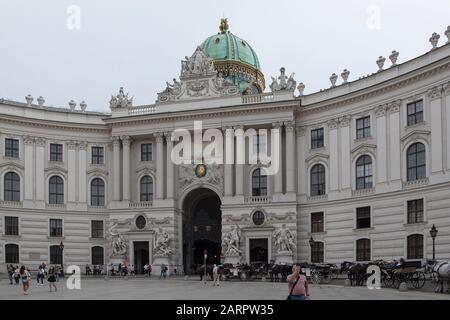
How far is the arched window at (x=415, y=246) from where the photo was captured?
2186 inches

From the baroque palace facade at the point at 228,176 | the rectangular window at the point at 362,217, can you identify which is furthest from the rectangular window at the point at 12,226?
the rectangular window at the point at 362,217

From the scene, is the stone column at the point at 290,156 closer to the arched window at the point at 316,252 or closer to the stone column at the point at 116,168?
the arched window at the point at 316,252

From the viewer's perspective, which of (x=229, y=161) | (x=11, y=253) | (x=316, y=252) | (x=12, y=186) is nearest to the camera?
(x=316, y=252)

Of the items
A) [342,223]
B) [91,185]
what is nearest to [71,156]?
[91,185]

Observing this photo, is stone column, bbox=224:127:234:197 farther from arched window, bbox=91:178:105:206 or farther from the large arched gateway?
arched window, bbox=91:178:105:206

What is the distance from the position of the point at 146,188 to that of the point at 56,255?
1214 centimetres

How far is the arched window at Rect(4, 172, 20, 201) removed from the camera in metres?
71.1

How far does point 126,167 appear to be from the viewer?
73.6m

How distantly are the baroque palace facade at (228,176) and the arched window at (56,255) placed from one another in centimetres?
15

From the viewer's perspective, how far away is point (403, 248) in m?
57.1

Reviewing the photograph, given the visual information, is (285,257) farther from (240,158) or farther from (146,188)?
(146,188)

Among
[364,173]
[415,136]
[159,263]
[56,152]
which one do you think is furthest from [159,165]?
[415,136]

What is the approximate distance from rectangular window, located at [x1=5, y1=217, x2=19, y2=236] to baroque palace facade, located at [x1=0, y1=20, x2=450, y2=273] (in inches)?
5.6

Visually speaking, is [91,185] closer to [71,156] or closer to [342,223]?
[71,156]
